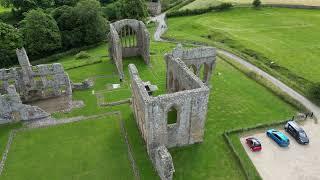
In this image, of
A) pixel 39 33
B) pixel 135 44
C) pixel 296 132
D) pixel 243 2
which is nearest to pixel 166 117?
pixel 296 132

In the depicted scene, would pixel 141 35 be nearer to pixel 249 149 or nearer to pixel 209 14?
pixel 249 149

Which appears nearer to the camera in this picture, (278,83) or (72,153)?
(72,153)

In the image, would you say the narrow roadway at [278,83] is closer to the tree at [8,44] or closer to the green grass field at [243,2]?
the green grass field at [243,2]

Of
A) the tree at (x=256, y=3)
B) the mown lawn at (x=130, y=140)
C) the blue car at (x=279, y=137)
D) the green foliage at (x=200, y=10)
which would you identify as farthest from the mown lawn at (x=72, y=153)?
the tree at (x=256, y=3)

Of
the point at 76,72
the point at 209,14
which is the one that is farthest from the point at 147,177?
the point at 209,14

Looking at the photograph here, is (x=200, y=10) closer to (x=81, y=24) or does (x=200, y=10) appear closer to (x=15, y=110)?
(x=81, y=24)

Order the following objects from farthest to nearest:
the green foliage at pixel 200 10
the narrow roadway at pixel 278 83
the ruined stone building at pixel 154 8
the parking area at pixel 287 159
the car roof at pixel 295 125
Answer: the ruined stone building at pixel 154 8, the green foliage at pixel 200 10, the narrow roadway at pixel 278 83, the car roof at pixel 295 125, the parking area at pixel 287 159
